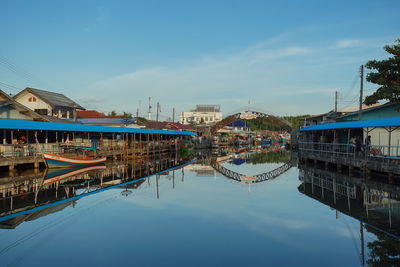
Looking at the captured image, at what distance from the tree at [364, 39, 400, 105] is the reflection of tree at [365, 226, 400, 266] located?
17.9 meters

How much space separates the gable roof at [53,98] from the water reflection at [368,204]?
27.6 metres

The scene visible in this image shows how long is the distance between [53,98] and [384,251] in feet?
120

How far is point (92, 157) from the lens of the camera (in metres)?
27.8

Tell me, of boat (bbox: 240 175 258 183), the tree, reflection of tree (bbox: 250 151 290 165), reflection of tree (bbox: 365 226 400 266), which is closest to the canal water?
reflection of tree (bbox: 365 226 400 266)

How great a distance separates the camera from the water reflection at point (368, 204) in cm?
785

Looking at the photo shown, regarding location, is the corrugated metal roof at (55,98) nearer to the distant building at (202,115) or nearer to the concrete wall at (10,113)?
the concrete wall at (10,113)

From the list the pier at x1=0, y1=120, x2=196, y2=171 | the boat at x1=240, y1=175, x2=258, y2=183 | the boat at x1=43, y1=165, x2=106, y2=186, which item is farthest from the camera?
the pier at x1=0, y1=120, x2=196, y2=171

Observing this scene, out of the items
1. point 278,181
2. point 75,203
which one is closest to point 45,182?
point 75,203

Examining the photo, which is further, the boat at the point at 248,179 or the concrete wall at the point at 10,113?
the concrete wall at the point at 10,113

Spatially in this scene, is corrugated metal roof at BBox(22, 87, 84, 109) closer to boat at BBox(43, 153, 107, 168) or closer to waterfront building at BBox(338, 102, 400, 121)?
boat at BBox(43, 153, 107, 168)

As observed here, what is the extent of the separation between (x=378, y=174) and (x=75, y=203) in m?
18.4

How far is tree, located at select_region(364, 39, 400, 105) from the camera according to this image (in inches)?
912

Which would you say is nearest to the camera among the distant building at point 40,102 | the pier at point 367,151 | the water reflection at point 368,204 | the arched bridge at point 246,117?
the water reflection at point 368,204

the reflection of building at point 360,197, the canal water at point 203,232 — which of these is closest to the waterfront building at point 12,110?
the canal water at point 203,232
